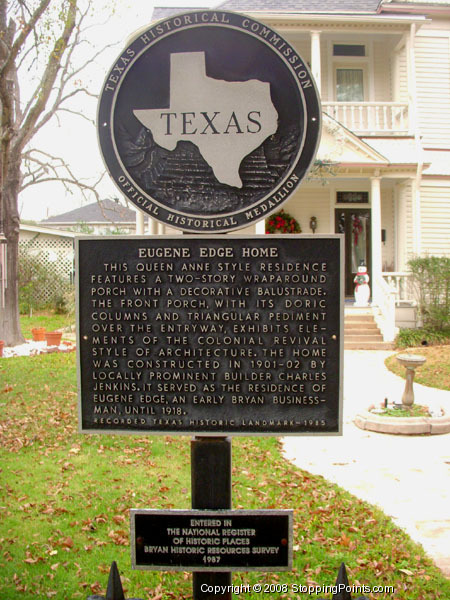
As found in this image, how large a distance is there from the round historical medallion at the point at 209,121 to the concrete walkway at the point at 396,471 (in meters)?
2.88

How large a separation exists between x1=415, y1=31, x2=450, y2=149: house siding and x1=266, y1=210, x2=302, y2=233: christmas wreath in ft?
15.8

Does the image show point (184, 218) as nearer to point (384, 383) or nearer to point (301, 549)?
point (301, 549)

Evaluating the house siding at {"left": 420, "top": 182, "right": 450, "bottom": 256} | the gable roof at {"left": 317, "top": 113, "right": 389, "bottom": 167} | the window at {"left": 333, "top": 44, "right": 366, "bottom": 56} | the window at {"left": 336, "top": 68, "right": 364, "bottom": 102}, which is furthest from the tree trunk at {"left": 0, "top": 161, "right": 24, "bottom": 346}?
the house siding at {"left": 420, "top": 182, "right": 450, "bottom": 256}

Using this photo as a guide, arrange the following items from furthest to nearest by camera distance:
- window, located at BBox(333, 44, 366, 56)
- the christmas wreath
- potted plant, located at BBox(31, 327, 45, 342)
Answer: window, located at BBox(333, 44, 366, 56)
the christmas wreath
potted plant, located at BBox(31, 327, 45, 342)

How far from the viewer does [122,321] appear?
2924 mm

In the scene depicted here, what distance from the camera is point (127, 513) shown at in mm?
4793

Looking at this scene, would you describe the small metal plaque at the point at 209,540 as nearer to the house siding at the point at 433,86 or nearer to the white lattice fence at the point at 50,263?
the house siding at the point at 433,86

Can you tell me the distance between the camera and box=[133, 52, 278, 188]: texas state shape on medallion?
285 centimetres

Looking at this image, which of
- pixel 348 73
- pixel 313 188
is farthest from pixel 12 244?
pixel 348 73

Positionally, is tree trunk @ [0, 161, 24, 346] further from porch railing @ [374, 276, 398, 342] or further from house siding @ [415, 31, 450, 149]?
house siding @ [415, 31, 450, 149]

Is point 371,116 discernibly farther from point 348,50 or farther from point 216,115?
point 216,115

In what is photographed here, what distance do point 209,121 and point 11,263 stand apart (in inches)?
535

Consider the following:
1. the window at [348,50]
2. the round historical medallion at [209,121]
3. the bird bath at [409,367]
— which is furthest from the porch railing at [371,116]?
the round historical medallion at [209,121]

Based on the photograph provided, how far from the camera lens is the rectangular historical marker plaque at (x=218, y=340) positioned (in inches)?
112
